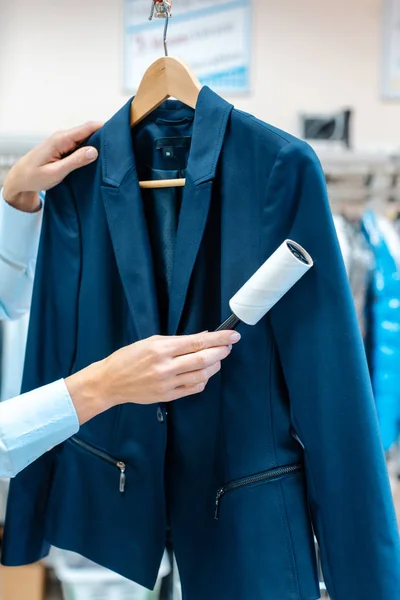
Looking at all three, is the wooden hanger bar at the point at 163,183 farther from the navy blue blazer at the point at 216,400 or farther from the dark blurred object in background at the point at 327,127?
the dark blurred object in background at the point at 327,127

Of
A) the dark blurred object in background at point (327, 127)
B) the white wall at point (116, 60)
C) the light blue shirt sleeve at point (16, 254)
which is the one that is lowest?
the light blue shirt sleeve at point (16, 254)

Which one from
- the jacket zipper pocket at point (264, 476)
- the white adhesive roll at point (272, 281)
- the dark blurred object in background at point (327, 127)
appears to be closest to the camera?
the white adhesive roll at point (272, 281)

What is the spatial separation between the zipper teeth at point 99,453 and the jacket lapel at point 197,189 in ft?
0.81

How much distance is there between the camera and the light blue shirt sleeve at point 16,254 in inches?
36.4

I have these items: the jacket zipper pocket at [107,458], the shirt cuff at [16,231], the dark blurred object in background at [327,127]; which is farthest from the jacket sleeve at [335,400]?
the dark blurred object in background at [327,127]

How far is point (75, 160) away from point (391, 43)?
1.69 meters

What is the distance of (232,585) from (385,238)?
106cm

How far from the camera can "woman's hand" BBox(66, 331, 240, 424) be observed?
2.20ft

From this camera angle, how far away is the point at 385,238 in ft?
4.95

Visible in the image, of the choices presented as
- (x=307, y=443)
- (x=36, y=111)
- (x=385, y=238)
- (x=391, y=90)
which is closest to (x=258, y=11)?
(x=391, y=90)

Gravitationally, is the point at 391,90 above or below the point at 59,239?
above

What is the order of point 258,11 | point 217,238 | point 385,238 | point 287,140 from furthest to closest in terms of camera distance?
1. point 258,11
2. point 385,238
3. point 217,238
4. point 287,140

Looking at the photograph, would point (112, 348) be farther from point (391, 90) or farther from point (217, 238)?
point (391, 90)

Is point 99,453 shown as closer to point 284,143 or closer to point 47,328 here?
point 47,328
